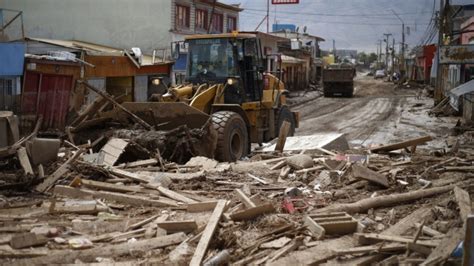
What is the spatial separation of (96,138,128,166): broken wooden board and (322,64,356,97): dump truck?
3623cm

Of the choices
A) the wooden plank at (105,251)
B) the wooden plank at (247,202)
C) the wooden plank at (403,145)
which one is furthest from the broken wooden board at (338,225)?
the wooden plank at (403,145)

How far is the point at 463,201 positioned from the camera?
25.1ft

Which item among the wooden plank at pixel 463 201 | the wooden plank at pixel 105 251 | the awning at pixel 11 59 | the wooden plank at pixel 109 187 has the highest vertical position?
the awning at pixel 11 59

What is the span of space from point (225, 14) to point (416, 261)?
134 feet

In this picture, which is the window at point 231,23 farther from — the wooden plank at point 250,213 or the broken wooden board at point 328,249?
the broken wooden board at point 328,249

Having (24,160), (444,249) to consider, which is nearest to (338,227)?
(444,249)

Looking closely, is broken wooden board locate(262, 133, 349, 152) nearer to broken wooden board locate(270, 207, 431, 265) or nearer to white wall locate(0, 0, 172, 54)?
broken wooden board locate(270, 207, 431, 265)

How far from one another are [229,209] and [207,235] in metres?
1.42

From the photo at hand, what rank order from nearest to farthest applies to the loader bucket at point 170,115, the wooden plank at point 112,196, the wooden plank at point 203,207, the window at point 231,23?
the wooden plank at point 203,207 → the wooden plank at point 112,196 → the loader bucket at point 170,115 → the window at point 231,23

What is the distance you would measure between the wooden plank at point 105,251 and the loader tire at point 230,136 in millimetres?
6560

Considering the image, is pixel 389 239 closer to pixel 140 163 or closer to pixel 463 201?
pixel 463 201

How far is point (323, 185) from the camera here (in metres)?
10.0

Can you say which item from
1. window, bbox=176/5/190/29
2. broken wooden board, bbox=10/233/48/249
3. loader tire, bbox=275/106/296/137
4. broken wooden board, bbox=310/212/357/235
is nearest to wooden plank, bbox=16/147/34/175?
broken wooden board, bbox=10/233/48/249

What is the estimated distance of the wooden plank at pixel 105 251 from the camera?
6.15 meters
